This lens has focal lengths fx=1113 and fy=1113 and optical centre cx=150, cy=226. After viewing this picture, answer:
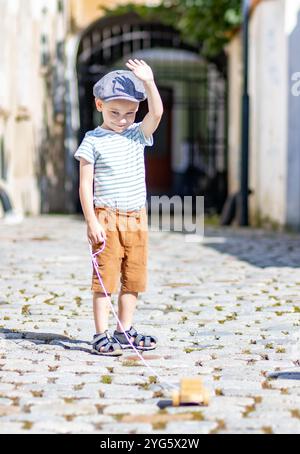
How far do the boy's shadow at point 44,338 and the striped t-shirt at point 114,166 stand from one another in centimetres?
75

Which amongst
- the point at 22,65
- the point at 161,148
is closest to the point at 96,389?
the point at 22,65

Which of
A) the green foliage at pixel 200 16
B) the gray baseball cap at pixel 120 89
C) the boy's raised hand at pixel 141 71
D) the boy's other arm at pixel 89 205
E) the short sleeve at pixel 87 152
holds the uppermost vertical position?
the green foliage at pixel 200 16

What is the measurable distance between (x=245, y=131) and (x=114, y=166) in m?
10.8

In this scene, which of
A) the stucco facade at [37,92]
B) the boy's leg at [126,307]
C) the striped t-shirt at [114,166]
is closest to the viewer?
the striped t-shirt at [114,166]

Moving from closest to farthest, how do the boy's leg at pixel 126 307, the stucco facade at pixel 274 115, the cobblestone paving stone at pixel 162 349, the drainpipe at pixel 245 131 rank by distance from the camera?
1. the cobblestone paving stone at pixel 162 349
2. the boy's leg at pixel 126 307
3. the stucco facade at pixel 274 115
4. the drainpipe at pixel 245 131

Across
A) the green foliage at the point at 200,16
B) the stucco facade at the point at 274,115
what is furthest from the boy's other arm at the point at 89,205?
the green foliage at the point at 200,16

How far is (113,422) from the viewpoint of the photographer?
398 centimetres

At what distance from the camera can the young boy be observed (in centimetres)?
541

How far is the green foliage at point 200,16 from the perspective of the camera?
709 inches

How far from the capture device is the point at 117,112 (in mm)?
5480

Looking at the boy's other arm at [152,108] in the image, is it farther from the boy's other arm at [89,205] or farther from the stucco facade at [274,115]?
the stucco facade at [274,115]

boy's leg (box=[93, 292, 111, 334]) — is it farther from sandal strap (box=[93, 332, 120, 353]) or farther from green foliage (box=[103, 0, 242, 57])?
green foliage (box=[103, 0, 242, 57])

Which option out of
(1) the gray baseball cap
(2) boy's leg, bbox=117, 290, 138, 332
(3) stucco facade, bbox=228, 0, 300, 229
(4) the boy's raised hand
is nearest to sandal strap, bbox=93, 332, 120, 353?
(2) boy's leg, bbox=117, 290, 138, 332

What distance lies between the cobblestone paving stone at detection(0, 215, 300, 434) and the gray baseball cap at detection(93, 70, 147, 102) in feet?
4.14
